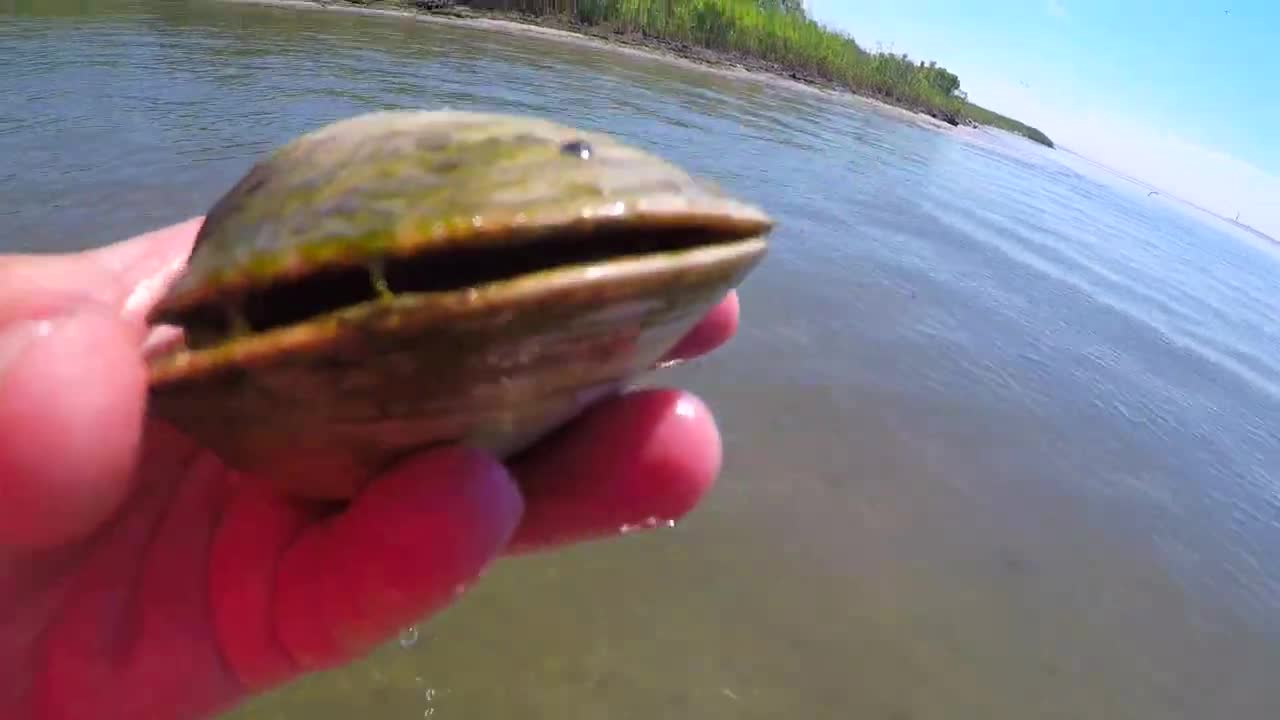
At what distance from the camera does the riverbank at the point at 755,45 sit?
26.6 metres

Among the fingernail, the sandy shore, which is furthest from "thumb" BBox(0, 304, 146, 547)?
the sandy shore

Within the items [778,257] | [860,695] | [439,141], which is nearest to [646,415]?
[439,141]

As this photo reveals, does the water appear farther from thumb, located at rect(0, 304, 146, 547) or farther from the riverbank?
the riverbank

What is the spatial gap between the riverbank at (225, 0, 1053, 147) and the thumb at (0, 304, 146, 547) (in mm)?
25194

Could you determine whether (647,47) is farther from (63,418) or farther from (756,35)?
(63,418)

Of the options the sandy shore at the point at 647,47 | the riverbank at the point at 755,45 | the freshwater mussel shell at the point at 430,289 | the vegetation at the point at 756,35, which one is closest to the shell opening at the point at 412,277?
the freshwater mussel shell at the point at 430,289

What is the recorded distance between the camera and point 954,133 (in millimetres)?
31422

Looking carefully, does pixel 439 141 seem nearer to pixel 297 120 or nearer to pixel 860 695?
pixel 860 695

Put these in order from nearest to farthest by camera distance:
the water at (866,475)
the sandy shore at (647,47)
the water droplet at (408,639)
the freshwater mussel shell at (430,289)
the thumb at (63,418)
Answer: the freshwater mussel shell at (430,289) → the thumb at (63,418) → the water droplet at (408,639) → the water at (866,475) → the sandy shore at (647,47)

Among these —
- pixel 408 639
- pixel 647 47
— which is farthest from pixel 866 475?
pixel 647 47

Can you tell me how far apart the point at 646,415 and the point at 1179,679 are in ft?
12.7

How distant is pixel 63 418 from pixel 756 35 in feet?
108

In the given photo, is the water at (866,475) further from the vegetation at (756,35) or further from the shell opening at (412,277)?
the vegetation at (756,35)

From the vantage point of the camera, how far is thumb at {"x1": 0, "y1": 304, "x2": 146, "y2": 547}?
4.14 ft
